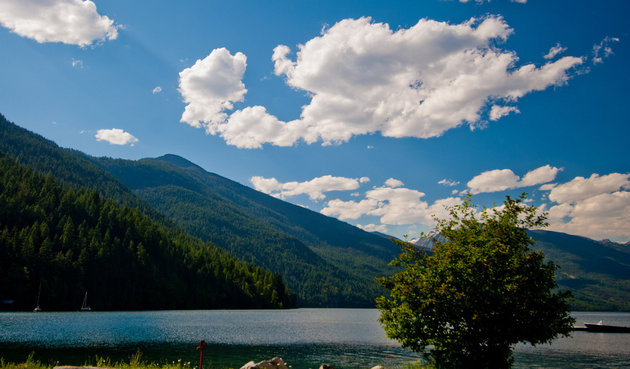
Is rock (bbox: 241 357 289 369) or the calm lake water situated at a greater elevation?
rock (bbox: 241 357 289 369)

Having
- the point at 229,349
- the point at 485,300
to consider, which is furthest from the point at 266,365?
the point at 229,349

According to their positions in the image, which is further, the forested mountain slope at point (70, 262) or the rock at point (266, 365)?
the forested mountain slope at point (70, 262)

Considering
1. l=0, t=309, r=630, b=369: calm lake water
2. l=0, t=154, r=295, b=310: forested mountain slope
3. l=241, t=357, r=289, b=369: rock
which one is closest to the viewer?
l=241, t=357, r=289, b=369: rock

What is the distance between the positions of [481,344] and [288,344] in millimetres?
49468

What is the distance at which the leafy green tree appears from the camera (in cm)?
2486

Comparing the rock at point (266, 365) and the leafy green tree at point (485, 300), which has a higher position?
the leafy green tree at point (485, 300)

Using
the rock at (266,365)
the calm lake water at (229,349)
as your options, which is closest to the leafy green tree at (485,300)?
the rock at (266,365)

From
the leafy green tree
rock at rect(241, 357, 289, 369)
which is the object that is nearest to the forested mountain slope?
rock at rect(241, 357, 289, 369)

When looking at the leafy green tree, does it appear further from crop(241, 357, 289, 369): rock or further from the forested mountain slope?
the forested mountain slope

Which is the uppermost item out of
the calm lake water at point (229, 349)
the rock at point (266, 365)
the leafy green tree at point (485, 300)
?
the leafy green tree at point (485, 300)

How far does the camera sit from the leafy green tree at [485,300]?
24.9 meters

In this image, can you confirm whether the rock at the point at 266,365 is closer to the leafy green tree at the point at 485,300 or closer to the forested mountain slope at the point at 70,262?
the leafy green tree at the point at 485,300

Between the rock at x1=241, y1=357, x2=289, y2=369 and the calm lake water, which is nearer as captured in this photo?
the rock at x1=241, y1=357, x2=289, y2=369

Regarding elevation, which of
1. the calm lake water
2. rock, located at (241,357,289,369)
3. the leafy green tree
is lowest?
the calm lake water
